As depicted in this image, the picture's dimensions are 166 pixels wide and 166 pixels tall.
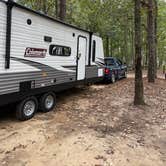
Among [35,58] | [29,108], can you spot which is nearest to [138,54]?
[35,58]

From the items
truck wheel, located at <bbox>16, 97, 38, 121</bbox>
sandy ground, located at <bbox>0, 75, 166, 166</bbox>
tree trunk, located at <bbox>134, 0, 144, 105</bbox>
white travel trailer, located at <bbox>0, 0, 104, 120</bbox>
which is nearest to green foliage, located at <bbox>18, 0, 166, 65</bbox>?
tree trunk, located at <bbox>134, 0, 144, 105</bbox>

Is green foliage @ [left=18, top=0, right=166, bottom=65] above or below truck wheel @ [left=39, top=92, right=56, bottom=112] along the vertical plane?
above

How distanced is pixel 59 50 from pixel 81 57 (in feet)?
5.88

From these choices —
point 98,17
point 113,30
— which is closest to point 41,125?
point 98,17

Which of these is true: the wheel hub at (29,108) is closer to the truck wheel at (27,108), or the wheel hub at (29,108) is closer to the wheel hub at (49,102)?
the truck wheel at (27,108)

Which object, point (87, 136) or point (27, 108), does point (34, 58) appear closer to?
point (27, 108)

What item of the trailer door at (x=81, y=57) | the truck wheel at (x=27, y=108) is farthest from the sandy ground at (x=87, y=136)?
the trailer door at (x=81, y=57)

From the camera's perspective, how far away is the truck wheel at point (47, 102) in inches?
295

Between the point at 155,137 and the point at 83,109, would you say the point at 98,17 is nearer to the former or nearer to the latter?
the point at 83,109

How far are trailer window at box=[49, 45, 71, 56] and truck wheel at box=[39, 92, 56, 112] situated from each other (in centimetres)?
137

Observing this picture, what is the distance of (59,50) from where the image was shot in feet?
27.1

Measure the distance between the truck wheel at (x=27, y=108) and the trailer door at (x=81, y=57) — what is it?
9.98 ft

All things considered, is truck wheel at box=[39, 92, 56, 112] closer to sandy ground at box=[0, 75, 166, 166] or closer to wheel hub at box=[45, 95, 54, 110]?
wheel hub at box=[45, 95, 54, 110]

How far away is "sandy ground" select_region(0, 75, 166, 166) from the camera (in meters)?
4.64
